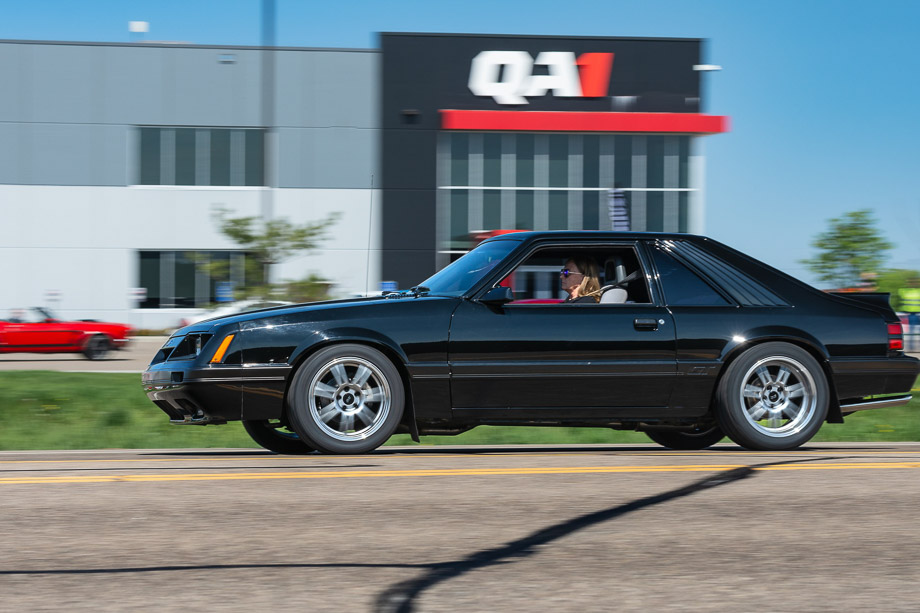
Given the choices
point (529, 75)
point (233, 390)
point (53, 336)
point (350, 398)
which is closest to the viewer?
point (233, 390)

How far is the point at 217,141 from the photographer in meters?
45.7

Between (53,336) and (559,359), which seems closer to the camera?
(559,359)

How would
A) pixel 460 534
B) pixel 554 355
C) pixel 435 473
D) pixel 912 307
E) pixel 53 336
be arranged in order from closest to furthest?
pixel 460 534 < pixel 435 473 < pixel 554 355 < pixel 53 336 < pixel 912 307

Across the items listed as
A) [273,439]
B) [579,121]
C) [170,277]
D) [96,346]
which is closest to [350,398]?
[273,439]

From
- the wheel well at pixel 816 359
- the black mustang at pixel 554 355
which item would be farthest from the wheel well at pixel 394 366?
the wheel well at pixel 816 359

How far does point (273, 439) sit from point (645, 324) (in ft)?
8.45

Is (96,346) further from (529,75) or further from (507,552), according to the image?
(507,552)

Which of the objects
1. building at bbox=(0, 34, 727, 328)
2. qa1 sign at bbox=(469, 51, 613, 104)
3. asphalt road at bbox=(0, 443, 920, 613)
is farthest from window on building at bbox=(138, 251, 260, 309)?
asphalt road at bbox=(0, 443, 920, 613)

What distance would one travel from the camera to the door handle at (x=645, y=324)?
7395mm

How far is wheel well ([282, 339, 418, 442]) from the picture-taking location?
7.01 m

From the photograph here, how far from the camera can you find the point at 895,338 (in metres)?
7.86

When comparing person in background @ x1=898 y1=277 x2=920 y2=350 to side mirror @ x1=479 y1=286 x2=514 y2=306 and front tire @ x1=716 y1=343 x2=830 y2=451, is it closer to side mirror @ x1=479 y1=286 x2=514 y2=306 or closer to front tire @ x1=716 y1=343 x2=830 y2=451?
front tire @ x1=716 y1=343 x2=830 y2=451

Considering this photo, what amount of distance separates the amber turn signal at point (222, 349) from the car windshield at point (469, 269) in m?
1.41

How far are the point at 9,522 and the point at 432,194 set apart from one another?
40.7m
